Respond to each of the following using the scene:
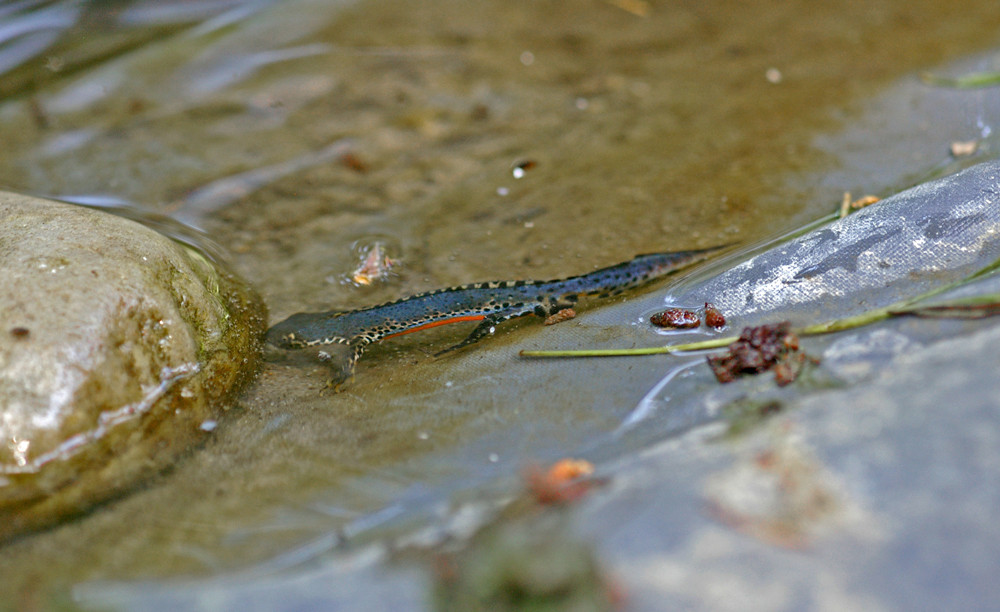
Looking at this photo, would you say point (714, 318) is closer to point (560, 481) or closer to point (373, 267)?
point (560, 481)

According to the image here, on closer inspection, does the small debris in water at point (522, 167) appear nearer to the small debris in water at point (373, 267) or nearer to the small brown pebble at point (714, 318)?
the small debris in water at point (373, 267)

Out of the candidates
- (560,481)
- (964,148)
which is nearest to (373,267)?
(560,481)

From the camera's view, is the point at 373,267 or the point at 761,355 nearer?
the point at 761,355

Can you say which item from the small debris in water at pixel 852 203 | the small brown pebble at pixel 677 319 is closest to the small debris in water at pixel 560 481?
the small brown pebble at pixel 677 319

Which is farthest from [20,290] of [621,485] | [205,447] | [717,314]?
[717,314]

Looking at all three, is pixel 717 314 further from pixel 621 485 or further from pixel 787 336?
pixel 621 485

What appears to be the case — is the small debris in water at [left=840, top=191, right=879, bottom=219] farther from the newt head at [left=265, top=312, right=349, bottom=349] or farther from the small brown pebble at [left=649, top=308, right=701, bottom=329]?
the newt head at [left=265, top=312, right=349, bottom=349]
